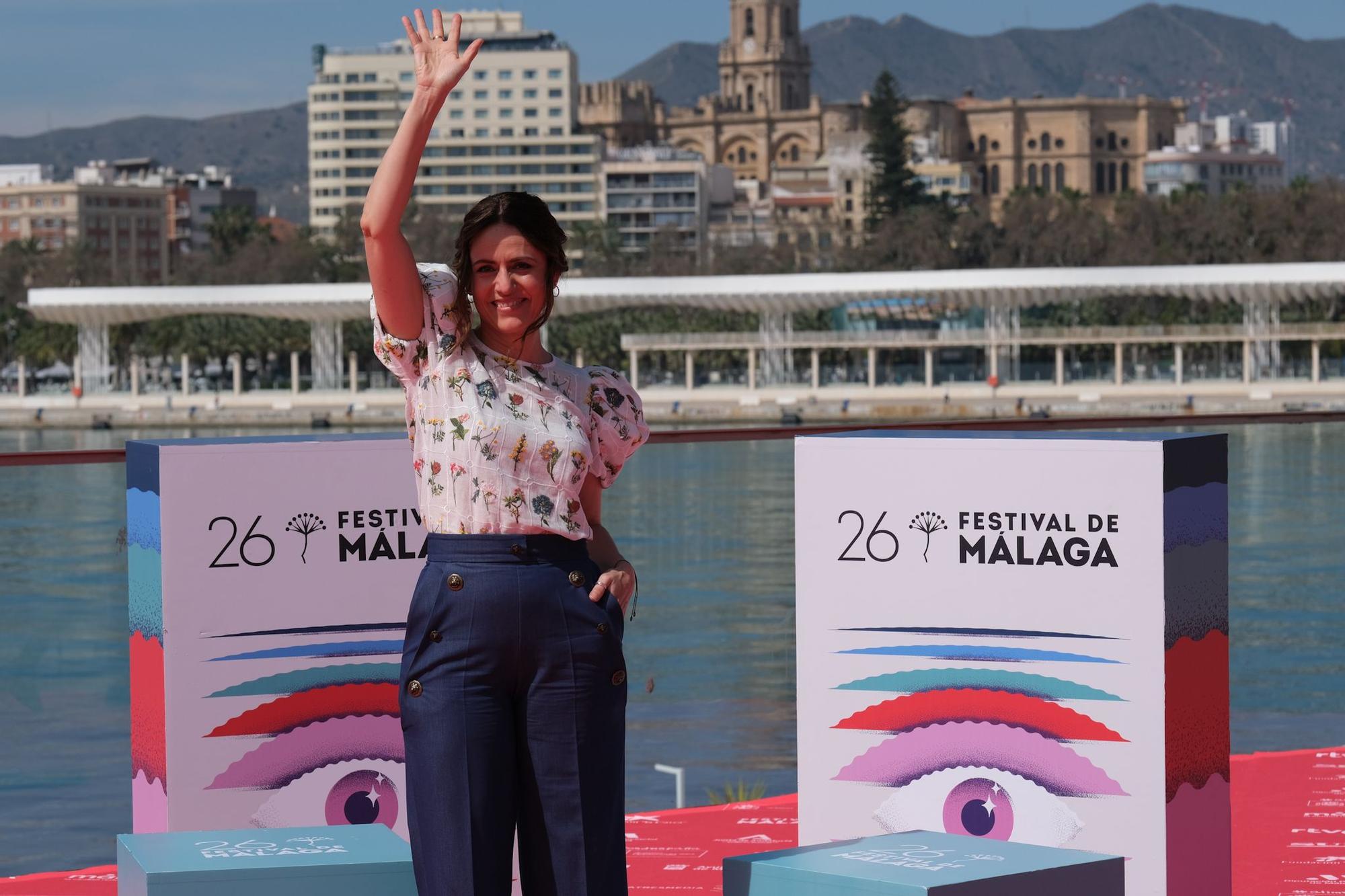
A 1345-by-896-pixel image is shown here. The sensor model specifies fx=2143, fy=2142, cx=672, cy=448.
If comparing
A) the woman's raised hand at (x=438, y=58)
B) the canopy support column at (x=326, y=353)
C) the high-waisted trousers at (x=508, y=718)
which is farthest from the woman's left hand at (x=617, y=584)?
the canopy support column at (x=326, y=353)

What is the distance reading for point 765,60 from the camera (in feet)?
577

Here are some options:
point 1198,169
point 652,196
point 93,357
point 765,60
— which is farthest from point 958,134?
point 93,357

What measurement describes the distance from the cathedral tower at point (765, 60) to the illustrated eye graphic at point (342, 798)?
17040cm

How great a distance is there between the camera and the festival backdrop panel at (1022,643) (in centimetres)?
362

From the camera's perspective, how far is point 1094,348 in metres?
72.3

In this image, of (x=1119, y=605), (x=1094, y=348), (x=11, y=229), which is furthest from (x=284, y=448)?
(x=11, y=229)

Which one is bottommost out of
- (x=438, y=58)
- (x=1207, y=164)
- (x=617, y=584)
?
(x=617, y=584)

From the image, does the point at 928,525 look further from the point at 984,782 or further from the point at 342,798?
the point at 342,798

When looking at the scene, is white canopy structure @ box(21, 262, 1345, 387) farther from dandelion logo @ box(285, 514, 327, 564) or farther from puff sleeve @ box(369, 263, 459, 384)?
puff sleeve @ box(369, 263, 459, 384)

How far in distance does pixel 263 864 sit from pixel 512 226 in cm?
93

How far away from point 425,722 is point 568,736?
0.19m

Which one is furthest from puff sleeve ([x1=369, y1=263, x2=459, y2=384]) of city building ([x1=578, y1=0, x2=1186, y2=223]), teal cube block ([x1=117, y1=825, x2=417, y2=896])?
city building ([x1=578, y1=0, x2=1186, y2=223])

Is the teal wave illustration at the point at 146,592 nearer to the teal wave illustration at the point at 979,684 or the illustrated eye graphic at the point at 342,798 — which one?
the illustrated eye graphic at the point at 342,798

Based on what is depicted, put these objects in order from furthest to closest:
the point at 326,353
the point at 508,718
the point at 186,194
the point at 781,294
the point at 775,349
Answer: the point at 186,194
the point at 326,353
the point at 775,349
the point at 781,294
the point at 508,718
